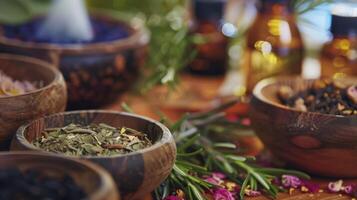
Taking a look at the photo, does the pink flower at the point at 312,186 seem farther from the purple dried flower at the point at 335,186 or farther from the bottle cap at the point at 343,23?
the bottle cap at the point at 343,23

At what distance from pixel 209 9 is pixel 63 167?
62 centimetres

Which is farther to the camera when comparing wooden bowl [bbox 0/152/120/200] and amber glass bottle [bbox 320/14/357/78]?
amber glass bottle [bbox 320/14/357/78]

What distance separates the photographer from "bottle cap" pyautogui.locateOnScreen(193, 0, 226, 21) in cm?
106

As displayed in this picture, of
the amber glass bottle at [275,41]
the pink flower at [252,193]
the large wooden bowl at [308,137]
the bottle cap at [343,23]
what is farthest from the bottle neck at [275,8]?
the pink flower at [252,193]

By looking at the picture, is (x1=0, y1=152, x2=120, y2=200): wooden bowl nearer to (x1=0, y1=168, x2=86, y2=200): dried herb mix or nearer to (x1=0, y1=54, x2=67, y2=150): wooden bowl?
(x1=0, y1=168, x2=86, y2=200): dried herb mix

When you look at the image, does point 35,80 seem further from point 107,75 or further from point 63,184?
point 63,184

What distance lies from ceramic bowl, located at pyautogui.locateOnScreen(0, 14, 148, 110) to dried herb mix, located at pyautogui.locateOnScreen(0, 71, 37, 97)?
0.10 m

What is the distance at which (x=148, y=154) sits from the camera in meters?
0.54

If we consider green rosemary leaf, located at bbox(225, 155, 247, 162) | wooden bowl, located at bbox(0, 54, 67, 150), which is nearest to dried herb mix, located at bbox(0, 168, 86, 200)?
wooden bowl, located at bbox(0, 54, 67, 150)

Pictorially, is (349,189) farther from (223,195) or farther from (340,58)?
(340,58)

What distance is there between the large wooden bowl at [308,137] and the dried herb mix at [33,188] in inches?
11.4

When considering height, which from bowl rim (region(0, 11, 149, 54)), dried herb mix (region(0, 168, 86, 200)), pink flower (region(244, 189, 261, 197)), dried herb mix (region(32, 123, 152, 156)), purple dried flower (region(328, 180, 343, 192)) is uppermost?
bowl rim (region(0, 11, 149, 54))

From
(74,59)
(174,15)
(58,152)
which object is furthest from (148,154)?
(174,15)

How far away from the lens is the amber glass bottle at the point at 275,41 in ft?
3.12
